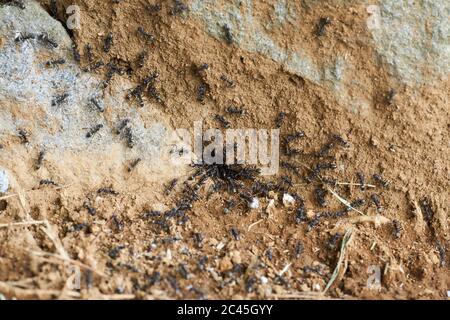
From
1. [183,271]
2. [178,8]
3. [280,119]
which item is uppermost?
[178,8]

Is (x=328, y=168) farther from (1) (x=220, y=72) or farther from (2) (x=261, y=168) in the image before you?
(1) (x=220, y=72)

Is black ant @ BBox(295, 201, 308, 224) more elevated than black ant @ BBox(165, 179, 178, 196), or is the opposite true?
black ant @ BBox(165, 179, 178, 196)

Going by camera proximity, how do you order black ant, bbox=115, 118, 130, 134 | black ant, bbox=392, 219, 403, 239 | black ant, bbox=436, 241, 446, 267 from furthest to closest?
1. black ant, bbox=115, 118, 130, 134
2. black ant, bbox=392, 219, 403, 239
3. black ant, bbox=436, 241, 446, 267

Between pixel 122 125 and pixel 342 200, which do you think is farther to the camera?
pixel 122 125

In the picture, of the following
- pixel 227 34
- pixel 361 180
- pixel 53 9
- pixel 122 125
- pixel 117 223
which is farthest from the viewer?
pixel 53 9

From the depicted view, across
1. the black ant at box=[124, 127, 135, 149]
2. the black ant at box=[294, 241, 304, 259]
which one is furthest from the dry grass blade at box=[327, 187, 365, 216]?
the black ant at box=[124, 127, 135, 149]

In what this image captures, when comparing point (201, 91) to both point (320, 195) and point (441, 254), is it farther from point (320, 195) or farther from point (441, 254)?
point (441, 254)

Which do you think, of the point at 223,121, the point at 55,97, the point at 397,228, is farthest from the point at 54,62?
the point at 397,228

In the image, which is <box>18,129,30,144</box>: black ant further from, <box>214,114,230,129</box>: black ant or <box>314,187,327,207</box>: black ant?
<box>314,187,327,207</box>: black ant
